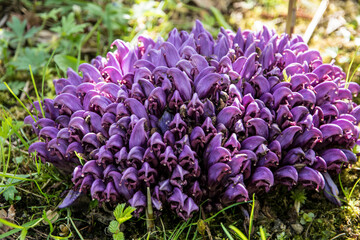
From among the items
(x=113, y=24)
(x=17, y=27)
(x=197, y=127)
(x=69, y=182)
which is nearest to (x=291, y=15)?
(x=197, y=127)

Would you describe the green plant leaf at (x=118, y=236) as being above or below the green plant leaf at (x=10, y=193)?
above

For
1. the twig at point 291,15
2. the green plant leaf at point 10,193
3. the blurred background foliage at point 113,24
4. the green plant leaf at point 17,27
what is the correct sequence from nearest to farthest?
the green plant leaf at point 10,193
the twig at point 291,15
the blurred background foliage at point 113,24
the green plant leaf at point 17,27

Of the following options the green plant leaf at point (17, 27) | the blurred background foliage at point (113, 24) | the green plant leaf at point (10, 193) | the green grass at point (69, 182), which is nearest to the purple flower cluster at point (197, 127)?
the green grass at point (69, 182)

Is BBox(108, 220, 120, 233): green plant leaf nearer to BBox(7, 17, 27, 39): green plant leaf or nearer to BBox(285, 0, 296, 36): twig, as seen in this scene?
BBox(285, 0, 296, 36): twig

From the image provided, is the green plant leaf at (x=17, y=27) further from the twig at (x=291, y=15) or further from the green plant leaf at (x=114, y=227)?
the twig at (x=291, y=15)

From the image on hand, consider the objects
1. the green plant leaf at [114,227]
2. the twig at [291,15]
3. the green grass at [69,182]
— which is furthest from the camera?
the twig at [291,15]

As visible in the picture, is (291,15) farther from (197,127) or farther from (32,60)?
(32,60)

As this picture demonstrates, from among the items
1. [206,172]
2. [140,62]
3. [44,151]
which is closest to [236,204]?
[206,172]

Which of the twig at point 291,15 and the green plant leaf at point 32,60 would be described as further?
the green plant leaf at point 32,60

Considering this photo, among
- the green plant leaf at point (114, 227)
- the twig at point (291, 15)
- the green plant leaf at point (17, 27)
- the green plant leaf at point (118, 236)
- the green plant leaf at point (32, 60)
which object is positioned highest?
the twig at point (291, 15)
